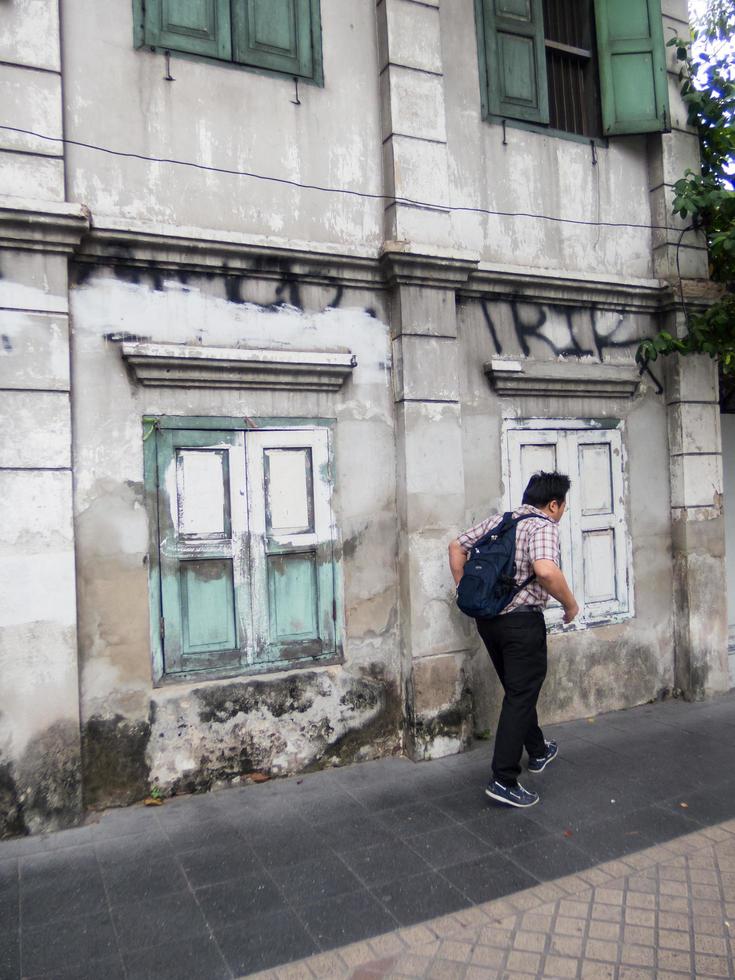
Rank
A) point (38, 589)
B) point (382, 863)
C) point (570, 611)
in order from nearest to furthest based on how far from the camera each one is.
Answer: point (382, 863)
point (38, 589)
point (570, 611)

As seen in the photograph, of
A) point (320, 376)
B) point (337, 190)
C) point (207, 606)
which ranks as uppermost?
point (337, 190)

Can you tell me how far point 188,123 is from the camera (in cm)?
466

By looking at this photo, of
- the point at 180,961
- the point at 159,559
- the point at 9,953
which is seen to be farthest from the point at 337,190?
the point at 9,953

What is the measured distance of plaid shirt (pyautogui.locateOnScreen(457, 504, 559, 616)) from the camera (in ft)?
13.8

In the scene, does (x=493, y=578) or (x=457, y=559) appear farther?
(x=457, y=559)

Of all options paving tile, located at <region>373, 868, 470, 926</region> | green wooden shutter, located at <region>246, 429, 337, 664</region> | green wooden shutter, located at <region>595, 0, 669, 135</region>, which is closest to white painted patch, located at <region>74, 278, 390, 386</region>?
green wooden shutter, located at <region>246, 429, 337, 664</region>

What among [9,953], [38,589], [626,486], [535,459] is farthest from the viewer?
[626,486]

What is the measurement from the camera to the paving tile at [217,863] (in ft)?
11.6

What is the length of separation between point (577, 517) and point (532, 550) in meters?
1.70

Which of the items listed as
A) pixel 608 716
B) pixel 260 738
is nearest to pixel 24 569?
pixel 260 738

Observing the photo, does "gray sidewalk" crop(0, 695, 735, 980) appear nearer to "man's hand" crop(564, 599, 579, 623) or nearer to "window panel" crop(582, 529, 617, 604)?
"man's hand" crop(564, 599, 579, 623)

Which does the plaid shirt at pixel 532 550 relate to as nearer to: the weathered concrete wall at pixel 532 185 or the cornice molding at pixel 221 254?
the cornice molding at pixel 221 254

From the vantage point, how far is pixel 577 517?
577 cm

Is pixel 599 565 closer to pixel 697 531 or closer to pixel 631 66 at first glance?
pixel 697 531
